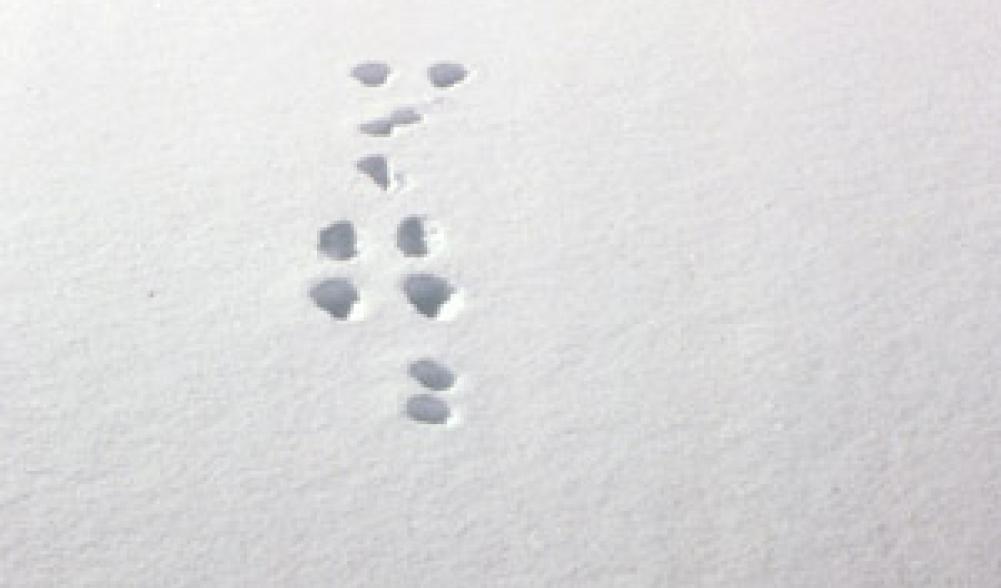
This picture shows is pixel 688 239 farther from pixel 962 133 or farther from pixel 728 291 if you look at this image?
pixel 962 133

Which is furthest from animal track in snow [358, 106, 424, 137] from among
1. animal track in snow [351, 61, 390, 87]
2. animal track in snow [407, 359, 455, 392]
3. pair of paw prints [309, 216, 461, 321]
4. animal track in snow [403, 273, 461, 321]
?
animal track in snow [407, 359, 455, 392]

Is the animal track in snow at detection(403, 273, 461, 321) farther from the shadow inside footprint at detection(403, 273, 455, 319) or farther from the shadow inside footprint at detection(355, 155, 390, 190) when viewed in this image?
the shadow inside footprint at detection(355, 155, 390, 190)

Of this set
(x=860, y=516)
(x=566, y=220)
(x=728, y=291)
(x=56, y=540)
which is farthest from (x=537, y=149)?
(x=56, y=540)

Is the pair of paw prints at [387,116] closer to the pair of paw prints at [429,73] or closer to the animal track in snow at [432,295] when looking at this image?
the pair of paw prints at [429,73]

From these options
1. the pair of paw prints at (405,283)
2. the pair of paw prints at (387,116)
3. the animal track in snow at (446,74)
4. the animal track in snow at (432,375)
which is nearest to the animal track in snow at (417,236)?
the pair of paw prints at (405,283)

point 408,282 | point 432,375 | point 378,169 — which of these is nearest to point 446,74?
point 378,169

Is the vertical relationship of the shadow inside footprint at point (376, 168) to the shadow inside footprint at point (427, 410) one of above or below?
above

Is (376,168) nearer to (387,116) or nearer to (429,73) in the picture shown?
(387,116)
